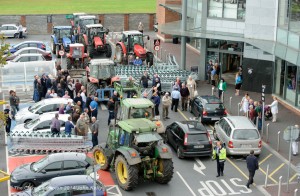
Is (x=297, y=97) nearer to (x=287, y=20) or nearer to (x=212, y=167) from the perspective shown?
(x=287, y=20)

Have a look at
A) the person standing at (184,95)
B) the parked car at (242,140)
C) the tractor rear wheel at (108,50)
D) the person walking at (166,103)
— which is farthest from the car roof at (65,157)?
the tractor rear wheel at (108,50)

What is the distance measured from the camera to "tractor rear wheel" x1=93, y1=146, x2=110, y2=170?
22289 millimetres

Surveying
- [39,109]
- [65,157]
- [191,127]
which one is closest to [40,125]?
[39,109]

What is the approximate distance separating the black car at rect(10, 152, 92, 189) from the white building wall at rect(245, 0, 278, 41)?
16883mm

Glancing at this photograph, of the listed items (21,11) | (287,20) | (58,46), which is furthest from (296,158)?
(21,11)

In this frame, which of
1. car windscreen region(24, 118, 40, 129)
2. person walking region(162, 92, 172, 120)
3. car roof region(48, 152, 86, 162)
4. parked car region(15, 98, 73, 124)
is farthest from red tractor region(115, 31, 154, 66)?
car roof region(48, 152, 86, 162)

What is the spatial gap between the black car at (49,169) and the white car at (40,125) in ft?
14.9

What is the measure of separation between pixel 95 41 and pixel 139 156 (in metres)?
24.7

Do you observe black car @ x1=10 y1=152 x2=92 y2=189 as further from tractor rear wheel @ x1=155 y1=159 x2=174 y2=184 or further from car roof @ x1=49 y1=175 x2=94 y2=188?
tractor rear wheel @ x1=155 y1=159 x2=174 y2=184

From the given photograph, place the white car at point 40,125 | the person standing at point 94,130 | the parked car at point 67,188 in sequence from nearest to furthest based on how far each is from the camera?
the parked car at point 67,188
the person standing at point 94,130
the white car at point 40,125

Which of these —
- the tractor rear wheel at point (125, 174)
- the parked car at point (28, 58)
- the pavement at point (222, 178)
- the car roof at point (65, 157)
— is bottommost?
the pavement at point (222, 178)

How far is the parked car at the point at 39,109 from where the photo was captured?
2802 cm

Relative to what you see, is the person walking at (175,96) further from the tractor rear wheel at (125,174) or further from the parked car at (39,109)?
the tractor rear wheel at (125,174)

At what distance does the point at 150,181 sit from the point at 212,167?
315 cm
